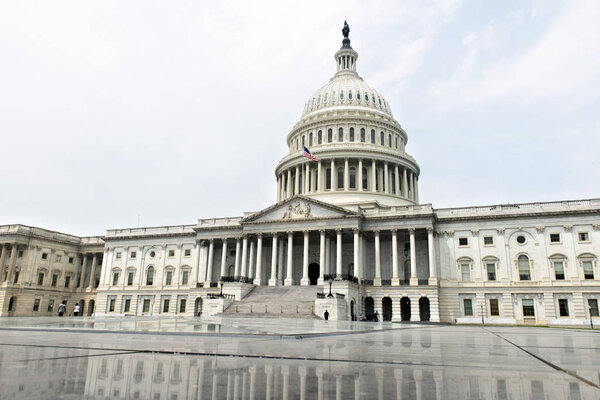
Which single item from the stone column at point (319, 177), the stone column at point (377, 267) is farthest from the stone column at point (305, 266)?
the stone column at point (319, 177)

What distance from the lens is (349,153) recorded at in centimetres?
7494

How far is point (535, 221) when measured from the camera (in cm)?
5503

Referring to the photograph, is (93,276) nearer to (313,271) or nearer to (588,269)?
(313,271)

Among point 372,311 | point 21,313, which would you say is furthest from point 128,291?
point 372,311

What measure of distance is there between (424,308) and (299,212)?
19.8 meters

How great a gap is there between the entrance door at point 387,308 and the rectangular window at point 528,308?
15474mm

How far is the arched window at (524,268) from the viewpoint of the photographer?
179 ft

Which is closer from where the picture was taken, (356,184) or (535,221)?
(535,221)

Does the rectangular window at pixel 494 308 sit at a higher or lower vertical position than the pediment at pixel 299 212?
lower

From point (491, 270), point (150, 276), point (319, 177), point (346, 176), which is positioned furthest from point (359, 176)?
point (150, 276)

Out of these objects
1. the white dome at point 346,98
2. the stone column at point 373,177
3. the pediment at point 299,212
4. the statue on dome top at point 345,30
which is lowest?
the pediment at point 299,212

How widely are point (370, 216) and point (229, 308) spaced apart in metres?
21.3

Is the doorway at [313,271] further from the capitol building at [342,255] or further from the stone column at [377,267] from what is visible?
the stone column at [377,267]

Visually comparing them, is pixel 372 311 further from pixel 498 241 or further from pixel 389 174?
pixel 389 174
